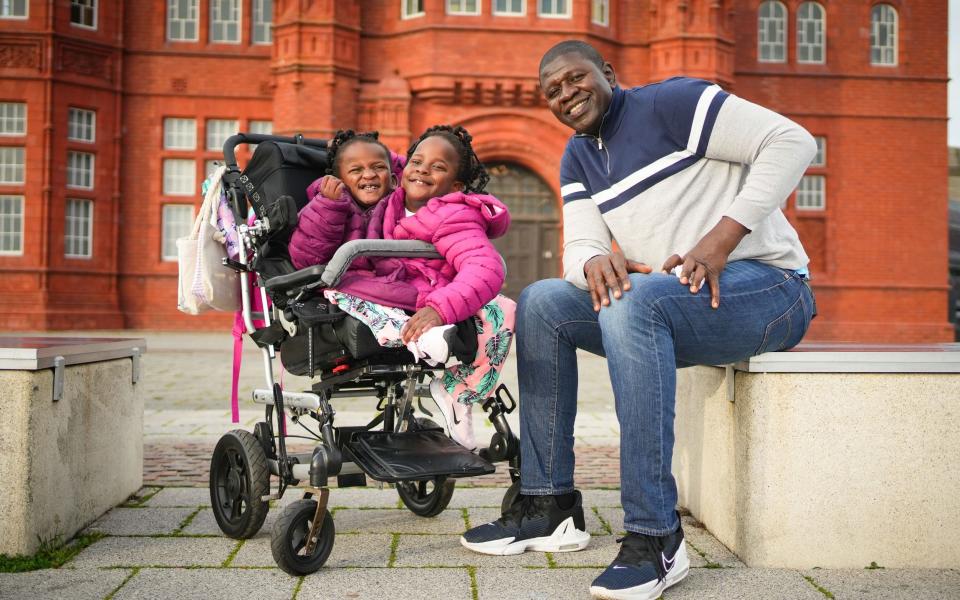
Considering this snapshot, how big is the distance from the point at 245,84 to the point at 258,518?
1979cm

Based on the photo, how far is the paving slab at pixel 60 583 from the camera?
9.98 ft

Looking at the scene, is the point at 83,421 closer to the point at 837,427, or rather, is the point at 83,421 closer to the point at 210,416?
the point at 837,427

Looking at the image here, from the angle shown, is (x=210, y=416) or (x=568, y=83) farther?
(x=210, y=416)

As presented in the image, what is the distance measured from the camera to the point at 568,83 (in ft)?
11.7

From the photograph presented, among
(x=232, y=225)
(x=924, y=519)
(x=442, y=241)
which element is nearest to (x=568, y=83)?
(x=442, y=241)

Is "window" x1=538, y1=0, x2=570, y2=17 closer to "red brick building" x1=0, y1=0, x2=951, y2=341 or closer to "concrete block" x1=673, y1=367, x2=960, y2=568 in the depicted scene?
"red brick building" x1=0, y1=0, x2=951, y2=341

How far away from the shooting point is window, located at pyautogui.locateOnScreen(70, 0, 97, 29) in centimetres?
2136

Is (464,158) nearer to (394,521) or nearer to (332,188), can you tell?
(332,188)

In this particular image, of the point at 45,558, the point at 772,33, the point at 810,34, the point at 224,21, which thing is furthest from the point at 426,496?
the point at 810,34

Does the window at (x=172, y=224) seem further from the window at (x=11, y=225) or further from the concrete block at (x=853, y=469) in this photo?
the concrete block at (x=853, y=469)

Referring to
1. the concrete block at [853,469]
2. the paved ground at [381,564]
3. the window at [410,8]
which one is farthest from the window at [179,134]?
the concrete block at [853,469]

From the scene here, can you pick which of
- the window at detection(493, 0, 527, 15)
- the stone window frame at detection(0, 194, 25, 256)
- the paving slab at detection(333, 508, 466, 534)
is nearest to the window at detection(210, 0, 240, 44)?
the stone window frame at detection(0, 194, 25, 256)

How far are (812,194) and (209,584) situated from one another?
72.6 feet

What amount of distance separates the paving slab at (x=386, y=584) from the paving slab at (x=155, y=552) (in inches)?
18.3
